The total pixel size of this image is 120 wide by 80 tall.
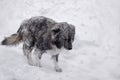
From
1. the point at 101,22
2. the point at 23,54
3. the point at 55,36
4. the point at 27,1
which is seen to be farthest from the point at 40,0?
the point at 55,36

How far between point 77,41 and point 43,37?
2.50 meters

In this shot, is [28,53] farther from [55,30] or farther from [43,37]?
[55,30]

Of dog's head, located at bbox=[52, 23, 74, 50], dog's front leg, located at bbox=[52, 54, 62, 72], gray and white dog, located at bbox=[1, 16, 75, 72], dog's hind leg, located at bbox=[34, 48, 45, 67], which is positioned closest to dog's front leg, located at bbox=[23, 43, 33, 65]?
gray and white dog, located at bbox=[1, 16, 75, 72]

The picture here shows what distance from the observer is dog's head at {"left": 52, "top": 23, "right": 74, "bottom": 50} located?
7102 mm

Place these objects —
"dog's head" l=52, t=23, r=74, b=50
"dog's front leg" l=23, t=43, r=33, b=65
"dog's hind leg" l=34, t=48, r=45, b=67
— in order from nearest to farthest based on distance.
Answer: "dog's head" l=52, t=23, r=74, b=50 → "dog's hind leg" l=34, t=48, r=45, b=67 → "dog's front leg" l=23, t=43, r=33, b=65

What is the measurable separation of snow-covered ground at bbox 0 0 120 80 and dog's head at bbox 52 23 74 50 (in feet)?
3.09

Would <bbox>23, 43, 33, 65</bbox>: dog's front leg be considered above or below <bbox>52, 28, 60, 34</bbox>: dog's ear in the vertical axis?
below

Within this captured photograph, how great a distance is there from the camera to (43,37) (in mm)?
7629

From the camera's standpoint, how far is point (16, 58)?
816 cm

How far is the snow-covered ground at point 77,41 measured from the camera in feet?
25.2

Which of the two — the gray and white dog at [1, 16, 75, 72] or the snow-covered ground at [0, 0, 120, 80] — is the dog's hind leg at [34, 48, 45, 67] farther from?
the snow-covered ground at [0, 0, 120, 80]

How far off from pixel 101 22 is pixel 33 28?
361cm

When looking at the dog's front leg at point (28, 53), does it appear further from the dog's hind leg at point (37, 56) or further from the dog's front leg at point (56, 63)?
the dog's front leg at point (56, 63)

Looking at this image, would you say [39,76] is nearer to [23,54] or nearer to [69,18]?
[23,54]
